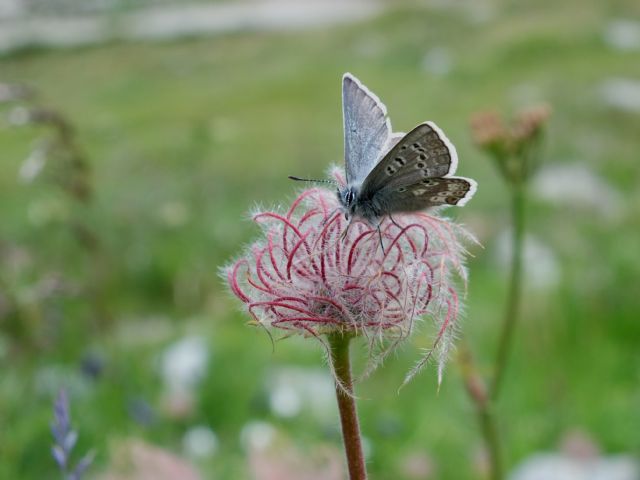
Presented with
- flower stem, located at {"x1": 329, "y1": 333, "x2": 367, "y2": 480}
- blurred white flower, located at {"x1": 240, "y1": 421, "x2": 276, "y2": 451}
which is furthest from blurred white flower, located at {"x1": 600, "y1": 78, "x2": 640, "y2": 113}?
flower stem, located at {"x1": 329, "y1": 333, "x2": 367, "y2": 480}

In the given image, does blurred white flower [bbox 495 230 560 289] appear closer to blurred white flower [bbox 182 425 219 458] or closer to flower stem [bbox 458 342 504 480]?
blurred white flower [bbox 182 425 219 458]

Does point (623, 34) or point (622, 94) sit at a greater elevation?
A: point (623, 34)

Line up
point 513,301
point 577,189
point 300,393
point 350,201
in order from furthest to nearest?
point 577,189
point 300,393
point 513,301
point 350,201

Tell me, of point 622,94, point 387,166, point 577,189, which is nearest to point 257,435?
point 387,166

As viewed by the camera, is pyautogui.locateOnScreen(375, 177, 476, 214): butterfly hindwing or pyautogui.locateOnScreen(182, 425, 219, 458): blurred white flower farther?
pyautogui.locateOnScreen(182, 425, 219, 458): blurred white flower

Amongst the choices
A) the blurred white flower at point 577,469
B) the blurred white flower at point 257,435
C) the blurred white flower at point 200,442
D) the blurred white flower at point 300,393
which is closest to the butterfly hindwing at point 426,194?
the blurred white flower at point 257,435

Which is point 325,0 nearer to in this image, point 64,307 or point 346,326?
point 64,307

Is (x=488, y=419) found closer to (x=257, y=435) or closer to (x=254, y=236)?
(x=254, y=236)
